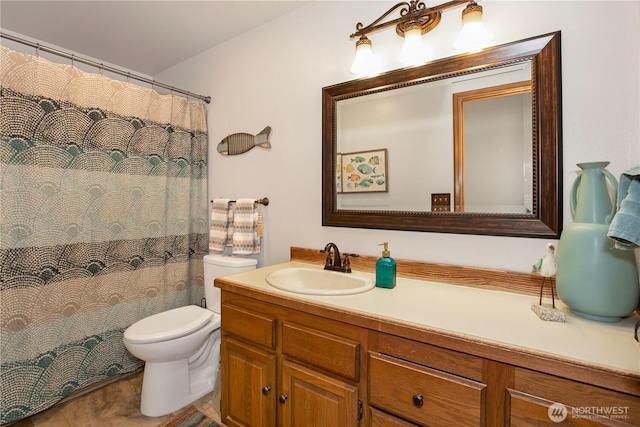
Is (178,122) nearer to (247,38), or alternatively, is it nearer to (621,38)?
(247,38)

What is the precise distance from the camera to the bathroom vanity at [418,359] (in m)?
0.70

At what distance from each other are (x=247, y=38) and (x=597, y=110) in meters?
2.02

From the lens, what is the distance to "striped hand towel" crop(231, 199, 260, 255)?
6.32 ft

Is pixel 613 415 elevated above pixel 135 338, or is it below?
above

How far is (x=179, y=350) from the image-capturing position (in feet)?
5.38

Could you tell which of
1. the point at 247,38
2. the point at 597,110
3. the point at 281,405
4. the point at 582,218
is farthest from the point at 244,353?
the point at 247,38

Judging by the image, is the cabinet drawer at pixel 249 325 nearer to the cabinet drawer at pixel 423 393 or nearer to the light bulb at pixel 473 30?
the cabinet drawer at pixel 423 393

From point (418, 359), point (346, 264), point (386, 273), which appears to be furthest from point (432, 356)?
point (346, 264)

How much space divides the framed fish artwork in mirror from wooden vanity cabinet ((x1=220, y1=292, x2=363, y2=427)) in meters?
0.75

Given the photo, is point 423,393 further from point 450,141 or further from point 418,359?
point 450,141

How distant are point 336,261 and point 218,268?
0.88 m

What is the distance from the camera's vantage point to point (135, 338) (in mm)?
1532

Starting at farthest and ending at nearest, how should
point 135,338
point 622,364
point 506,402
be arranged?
point 135,338
point 506,402
point 622,364

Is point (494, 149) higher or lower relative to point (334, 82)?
lower
